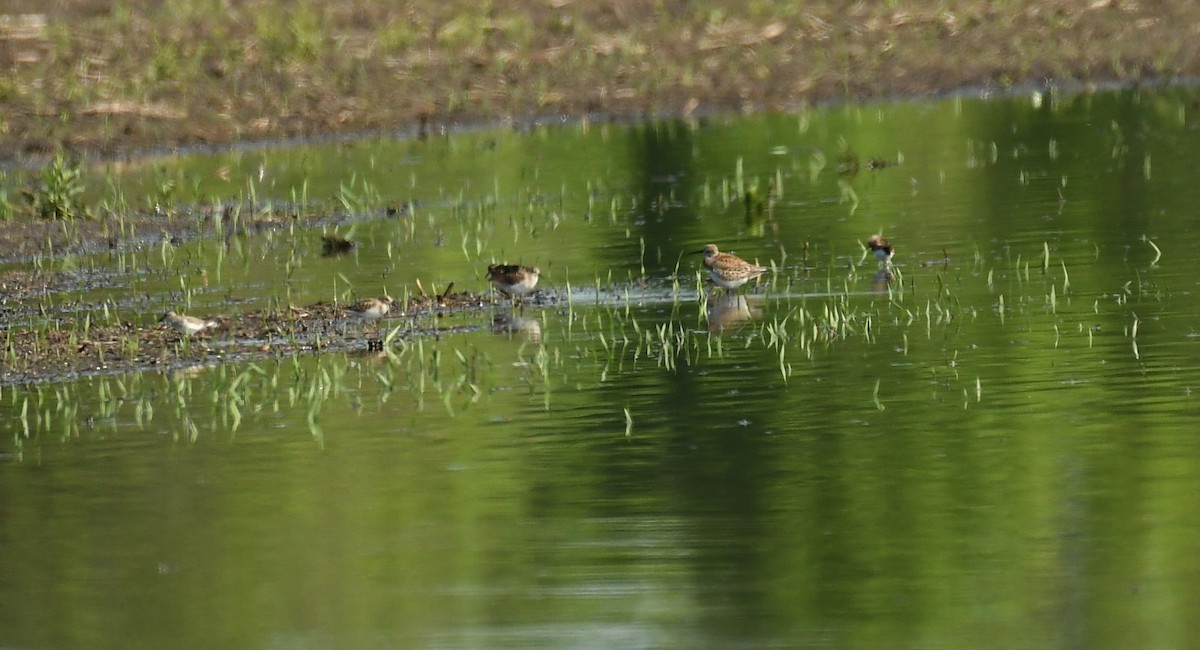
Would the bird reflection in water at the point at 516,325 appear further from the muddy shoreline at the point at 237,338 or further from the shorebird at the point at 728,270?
the shorebird at the point at 728,270

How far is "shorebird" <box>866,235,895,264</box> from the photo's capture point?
54.8ft

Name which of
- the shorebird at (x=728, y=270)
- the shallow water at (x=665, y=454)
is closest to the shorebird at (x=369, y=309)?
the shallow water at (x=665, y=454)

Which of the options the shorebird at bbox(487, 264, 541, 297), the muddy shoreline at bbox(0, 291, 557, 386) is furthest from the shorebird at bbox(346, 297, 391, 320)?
the shorebird at bbox(487, 264, 541, 297)

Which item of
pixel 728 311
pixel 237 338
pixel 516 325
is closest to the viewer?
pixel 237 338

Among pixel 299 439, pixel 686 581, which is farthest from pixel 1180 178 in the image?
pixel 686 581

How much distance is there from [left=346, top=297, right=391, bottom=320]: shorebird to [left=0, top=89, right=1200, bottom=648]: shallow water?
54 cm

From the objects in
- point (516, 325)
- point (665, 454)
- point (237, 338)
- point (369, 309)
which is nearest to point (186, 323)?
point (237, 338)

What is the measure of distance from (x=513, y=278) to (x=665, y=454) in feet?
17.6

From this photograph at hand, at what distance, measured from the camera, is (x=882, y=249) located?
1673cm

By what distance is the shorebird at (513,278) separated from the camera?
15.8m

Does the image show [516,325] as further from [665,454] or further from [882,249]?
[665,454]

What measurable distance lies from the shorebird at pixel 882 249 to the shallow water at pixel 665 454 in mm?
153

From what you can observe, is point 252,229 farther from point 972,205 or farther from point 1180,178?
point 1180,178

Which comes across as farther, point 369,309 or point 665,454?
point 369,309
